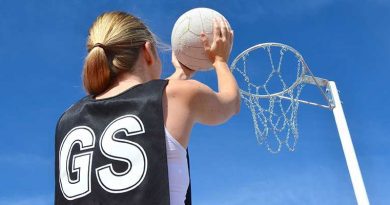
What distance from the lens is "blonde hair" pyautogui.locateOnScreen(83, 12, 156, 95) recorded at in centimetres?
290

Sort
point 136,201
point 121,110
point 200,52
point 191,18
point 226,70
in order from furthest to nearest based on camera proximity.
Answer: point 191,18 < point 200,52 < point 226,70 < point 121,110 < point 136,201

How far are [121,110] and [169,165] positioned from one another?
375 mm

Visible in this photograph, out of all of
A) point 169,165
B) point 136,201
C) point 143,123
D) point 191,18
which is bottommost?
point 136,201

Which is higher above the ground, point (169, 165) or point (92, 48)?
point (92, 48)

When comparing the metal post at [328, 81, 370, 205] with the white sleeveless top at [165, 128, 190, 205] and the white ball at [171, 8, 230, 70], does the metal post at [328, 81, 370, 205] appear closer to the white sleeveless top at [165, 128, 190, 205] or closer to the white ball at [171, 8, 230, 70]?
the white ball at [171, 8, 230, 70]

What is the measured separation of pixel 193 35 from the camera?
457 cm

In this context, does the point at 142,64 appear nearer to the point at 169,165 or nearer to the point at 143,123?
the point at 143,123

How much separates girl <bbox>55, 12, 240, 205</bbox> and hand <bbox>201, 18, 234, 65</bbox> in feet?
0.74

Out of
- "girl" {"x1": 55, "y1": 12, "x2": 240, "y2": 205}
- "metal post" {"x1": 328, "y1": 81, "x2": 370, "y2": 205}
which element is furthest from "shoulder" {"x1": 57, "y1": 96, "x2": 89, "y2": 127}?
"metal post" {"x1": 328, "y1": 81, "x2": 370, "y2": 205}

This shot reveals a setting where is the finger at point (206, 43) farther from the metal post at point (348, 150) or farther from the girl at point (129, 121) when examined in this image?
the metal post at point (348, 150)

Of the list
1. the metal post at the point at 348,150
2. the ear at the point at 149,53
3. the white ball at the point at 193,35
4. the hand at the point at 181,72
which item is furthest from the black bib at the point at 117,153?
the metal post at the point at 348,150

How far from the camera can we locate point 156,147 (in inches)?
104

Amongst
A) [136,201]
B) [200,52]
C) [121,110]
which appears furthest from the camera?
[200,52]

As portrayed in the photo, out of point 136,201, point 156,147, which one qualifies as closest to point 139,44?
point 156,147
